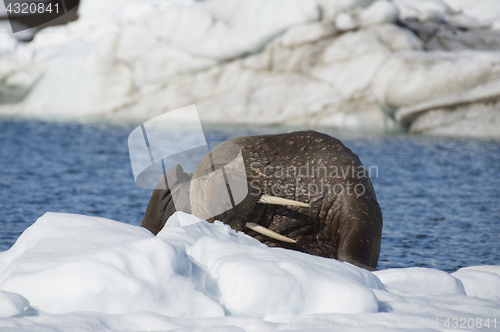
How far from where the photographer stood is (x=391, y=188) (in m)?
10.6

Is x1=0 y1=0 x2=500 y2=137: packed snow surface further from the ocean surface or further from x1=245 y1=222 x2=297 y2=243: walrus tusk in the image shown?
x1=245 y1=222 x2=297 y2=243: walrus tusk

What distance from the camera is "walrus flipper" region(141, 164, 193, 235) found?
424 cm

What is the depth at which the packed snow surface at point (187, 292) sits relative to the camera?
7.81ft

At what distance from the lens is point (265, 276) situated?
257 centimetres

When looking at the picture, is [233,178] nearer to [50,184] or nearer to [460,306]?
[460,306]

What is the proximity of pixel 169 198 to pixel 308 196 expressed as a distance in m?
1.17

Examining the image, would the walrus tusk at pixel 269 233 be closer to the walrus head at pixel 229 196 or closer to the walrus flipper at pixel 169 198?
the walrus head at pixel 229 196

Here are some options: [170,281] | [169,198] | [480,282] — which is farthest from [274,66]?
[170,281]

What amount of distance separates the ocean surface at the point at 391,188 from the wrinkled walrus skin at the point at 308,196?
152 cm

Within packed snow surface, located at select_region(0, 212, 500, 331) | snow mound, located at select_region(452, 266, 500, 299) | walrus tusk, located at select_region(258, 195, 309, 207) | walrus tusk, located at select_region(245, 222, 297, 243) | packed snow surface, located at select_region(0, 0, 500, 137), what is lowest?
packed snow surface, located at select_region(0, 0, 500, 137)

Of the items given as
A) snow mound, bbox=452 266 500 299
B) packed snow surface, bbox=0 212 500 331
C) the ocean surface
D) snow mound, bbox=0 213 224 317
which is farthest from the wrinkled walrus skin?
the ocean surface

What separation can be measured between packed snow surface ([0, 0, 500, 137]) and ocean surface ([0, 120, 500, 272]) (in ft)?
7.73

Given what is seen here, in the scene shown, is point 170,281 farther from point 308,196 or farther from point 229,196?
point 308,196

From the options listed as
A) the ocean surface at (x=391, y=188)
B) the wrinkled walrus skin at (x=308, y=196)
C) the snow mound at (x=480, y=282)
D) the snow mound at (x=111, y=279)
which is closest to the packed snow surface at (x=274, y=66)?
the ocean surface at (x=391, y=188)
